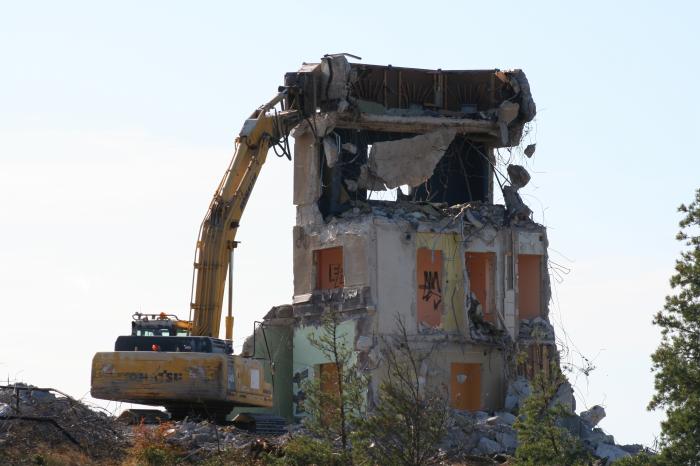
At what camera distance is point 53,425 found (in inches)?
1082

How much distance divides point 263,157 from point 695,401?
15601 mm

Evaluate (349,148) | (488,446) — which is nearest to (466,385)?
(488,446)

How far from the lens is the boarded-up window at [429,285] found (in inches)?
1487

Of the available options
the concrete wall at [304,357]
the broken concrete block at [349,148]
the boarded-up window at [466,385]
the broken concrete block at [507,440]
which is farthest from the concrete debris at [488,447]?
the broken concrete block at [349,148]

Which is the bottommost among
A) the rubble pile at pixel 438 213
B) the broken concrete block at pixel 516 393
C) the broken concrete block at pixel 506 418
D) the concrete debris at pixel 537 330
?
the broken concrete block at pixel 506 418

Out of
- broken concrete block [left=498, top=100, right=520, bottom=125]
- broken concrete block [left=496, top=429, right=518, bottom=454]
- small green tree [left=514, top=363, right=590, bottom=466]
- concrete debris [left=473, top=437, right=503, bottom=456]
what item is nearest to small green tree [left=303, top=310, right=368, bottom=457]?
small green tree [left=514, top=363, right=590, bottom=466]

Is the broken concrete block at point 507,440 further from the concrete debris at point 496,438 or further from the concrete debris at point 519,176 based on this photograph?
the concrete debris at point 519,176

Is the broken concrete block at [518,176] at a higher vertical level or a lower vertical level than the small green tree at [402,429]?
higher

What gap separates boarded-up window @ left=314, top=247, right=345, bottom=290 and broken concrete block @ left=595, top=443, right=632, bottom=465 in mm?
7947

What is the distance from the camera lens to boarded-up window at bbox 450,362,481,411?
125ft

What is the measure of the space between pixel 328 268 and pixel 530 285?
15.8 ft

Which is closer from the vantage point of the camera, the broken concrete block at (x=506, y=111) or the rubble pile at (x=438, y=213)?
the rubble pile at (x=438, y=213)

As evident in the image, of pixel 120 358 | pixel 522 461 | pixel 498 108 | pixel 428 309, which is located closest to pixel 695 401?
pixel 522 461

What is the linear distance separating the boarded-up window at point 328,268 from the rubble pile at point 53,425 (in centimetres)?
1020
